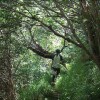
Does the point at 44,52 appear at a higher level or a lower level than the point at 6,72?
higher

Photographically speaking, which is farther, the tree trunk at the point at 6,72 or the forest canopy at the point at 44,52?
the tree trunk at the point at 6,72

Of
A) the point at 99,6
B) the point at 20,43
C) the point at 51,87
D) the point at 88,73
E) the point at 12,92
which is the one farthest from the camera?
the point at 51,87

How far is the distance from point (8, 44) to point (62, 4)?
2.66m

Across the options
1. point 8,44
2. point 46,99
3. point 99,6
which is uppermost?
point 99,6

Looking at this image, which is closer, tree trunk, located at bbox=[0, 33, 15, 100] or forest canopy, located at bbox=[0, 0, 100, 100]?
forest canopy, located at bbox=[0, 0, 100, 100]

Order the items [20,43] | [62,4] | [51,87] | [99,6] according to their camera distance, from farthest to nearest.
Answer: [51,87]
[20,43]
[62,4]
[99,6]

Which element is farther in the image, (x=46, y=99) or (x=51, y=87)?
(x=51, y=87)

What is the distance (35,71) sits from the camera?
14461 millimetres

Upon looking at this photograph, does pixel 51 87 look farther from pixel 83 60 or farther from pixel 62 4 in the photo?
pixel 62 4

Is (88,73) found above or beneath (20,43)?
beneath

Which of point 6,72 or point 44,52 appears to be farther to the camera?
point 44,52

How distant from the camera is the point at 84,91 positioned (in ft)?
33.3

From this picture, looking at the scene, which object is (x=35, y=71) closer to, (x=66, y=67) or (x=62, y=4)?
(x=66, y=67)

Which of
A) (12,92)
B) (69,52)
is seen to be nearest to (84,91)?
(12,92)
